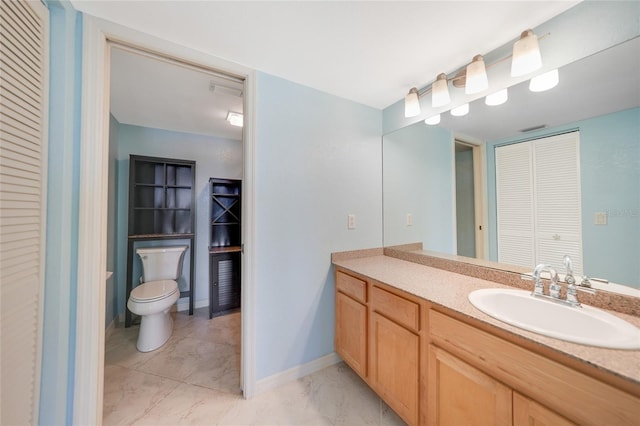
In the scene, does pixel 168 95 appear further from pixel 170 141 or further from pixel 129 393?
pixel 129 393

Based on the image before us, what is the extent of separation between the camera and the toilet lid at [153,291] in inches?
77.2

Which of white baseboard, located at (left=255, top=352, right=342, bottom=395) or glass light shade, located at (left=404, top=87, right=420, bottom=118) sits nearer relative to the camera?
white baseboard, located at (left=255, top=352, right=342, bottom=395)

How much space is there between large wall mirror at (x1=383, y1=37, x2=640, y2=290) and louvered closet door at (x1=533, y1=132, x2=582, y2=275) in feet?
0.09

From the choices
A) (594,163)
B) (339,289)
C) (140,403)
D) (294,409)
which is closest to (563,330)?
(594,163)

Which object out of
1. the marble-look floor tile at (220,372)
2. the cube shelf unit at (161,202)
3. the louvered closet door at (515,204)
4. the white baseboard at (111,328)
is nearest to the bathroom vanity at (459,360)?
the louvered closet door at (515,204)

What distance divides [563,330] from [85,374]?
2.21 meters

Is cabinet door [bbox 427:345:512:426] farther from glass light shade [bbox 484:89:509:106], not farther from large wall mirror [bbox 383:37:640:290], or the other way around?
glass light shade [bbox 484:89:509:106]

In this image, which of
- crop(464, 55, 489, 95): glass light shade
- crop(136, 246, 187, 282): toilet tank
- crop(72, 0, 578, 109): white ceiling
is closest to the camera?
crop(72, 0, 578, 109): white ceiling

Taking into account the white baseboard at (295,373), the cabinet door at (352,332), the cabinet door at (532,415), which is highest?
the cabinet door at (532,415)

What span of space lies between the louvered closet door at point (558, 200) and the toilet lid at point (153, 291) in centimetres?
277

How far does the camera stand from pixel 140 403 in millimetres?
1454

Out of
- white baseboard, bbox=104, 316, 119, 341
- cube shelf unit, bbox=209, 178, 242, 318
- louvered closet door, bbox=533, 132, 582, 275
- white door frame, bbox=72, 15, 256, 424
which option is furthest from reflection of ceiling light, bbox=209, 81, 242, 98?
white baseboard, bbox=104, 316, 119, 341

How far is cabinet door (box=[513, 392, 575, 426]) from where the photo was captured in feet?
2.30

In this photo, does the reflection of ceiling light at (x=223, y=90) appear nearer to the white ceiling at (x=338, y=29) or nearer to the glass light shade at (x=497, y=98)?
the white ceiling at (x=338, y=29)
